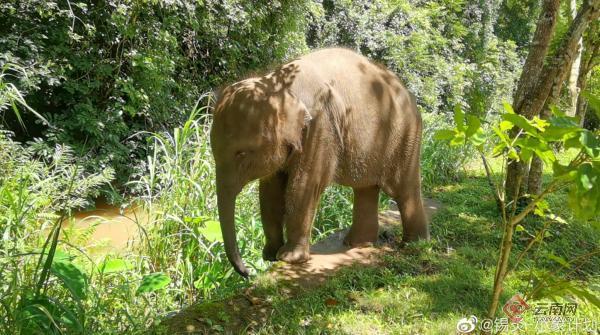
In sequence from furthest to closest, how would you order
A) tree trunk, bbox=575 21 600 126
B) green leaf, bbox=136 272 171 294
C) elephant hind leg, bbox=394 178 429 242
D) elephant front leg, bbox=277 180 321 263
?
tree trunk, bbox=575 21 600 126 < elephant hind leg, bbox=394 178 429 242 < elephant front leg, bbox=277 180 321 263 < green leaf, bbox=136 272 171 294

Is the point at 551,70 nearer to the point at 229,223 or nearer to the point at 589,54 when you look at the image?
Result: the point at 229,223

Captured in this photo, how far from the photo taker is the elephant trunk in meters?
2.87

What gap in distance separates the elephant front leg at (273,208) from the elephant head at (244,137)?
0.48m

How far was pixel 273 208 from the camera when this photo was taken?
11.7 feet

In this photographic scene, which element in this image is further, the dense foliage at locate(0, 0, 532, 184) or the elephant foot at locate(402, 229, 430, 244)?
the dense foliage at locate(0, 0, 532, 184)

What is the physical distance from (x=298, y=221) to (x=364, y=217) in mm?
970

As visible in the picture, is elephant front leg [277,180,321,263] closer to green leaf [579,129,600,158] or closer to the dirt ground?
the dirt ground

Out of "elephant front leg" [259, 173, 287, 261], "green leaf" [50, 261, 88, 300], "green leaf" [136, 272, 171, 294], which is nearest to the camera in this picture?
"green leaf" [50, 261, 88, 300]

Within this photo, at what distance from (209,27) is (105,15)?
5.53 feet

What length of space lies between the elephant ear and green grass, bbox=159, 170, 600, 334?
997 mm

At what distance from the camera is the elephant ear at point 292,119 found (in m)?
2.98

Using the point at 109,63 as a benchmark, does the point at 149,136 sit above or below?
below

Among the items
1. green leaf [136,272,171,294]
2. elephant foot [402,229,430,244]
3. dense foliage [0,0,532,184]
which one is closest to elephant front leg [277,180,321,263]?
green leaf [136,272,171,294]

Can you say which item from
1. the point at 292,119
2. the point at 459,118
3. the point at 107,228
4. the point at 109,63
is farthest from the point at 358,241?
the point at 109,63
